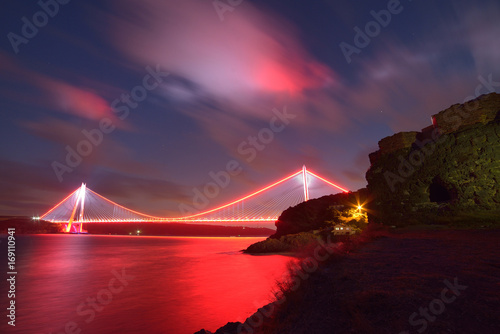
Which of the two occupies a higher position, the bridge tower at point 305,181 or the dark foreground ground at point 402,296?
the bridge tower at point 305,181

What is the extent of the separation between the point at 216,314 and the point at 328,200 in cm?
3184

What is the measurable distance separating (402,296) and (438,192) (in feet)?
29.3

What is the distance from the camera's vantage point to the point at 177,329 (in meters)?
7.25

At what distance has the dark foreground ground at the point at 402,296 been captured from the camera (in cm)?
248

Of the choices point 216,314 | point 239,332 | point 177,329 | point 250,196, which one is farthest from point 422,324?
point 250,196

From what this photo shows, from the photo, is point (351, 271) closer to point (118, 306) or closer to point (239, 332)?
point (239, 332)

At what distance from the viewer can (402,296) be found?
120 inches

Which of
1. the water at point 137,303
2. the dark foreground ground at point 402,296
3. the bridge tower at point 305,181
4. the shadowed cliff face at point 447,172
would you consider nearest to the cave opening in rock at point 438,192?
the shadowed cliff face at point 447,172
